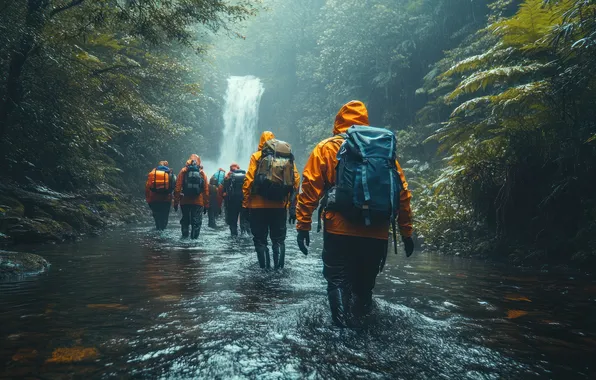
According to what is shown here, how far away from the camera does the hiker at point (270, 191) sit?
17.8ft

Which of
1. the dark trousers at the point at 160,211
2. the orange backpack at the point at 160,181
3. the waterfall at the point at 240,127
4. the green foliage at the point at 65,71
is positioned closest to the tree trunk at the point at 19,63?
the green foliage at the point at 65,71

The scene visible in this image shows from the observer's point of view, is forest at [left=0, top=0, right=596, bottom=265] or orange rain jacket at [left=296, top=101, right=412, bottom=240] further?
forest at [left=0, top=0, right=596, bottom=265]

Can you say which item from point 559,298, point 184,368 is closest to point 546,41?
point 559,298

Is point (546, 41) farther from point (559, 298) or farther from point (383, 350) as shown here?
point (383, 350)

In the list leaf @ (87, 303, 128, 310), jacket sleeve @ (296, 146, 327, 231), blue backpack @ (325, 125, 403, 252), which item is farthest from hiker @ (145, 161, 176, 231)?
blue backpack @ (325, 125, 403, 252)

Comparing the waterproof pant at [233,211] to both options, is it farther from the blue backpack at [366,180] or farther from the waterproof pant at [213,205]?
the blue backpack at [366,180]

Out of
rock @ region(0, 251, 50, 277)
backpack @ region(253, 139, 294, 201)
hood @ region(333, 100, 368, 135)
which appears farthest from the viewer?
backpack @ region(253, 139, 294, 201)

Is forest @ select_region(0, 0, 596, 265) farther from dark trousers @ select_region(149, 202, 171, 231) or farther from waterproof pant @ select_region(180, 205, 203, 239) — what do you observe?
waterproof pant @ select_region(180, 205, 203, 239)

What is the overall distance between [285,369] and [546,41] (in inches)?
273

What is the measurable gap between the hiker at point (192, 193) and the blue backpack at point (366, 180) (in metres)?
6.21

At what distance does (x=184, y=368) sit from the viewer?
2.30 metres

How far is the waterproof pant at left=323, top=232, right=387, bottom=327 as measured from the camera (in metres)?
3.14

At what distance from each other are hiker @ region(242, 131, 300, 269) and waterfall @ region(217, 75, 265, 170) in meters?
28.4

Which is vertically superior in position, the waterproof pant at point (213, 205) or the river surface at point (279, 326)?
the waterproof pant at point (213, 205)
